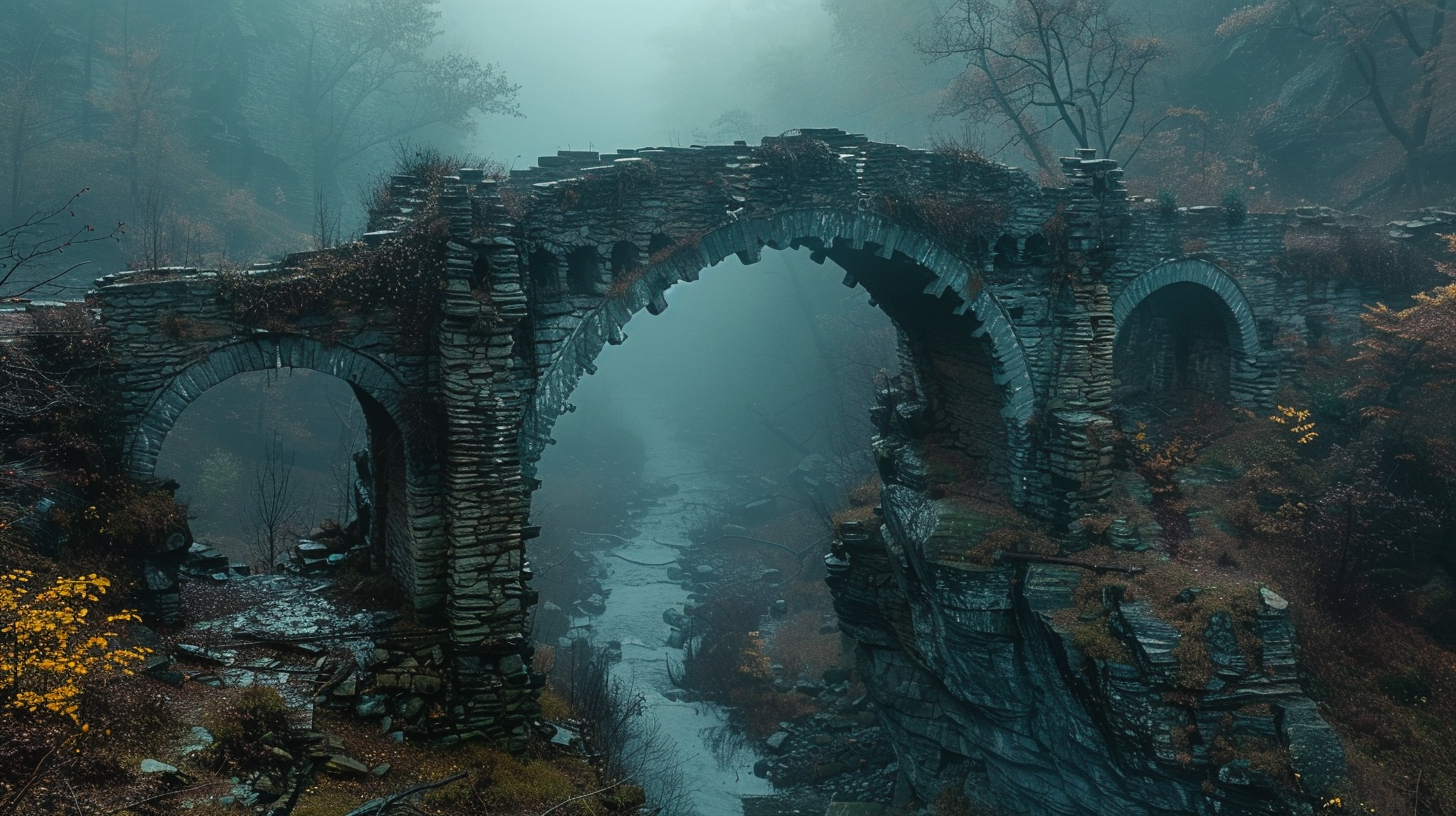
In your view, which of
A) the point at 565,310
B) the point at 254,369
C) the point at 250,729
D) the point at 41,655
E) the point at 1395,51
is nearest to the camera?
the point at 41,655

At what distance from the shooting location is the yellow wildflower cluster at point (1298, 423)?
1728 centimetres

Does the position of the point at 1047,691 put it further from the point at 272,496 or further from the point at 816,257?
the point at 272,496

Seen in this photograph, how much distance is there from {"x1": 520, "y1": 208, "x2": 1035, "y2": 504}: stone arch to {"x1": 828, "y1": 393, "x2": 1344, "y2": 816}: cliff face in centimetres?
214

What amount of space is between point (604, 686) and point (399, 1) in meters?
29.8

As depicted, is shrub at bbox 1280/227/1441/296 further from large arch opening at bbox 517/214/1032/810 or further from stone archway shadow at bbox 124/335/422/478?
stone archway shadow at bbox 124/335/422/478

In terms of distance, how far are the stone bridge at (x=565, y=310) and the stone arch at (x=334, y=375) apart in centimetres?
3

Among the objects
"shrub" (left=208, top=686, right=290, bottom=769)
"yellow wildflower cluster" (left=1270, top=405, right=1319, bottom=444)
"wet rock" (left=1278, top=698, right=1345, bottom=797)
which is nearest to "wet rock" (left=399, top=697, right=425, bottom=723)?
"shrub" (left=208, top=686, right=290, bottom=769)

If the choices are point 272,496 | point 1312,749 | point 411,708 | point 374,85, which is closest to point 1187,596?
point 1312,749

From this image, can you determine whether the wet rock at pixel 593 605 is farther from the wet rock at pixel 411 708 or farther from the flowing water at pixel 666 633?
the wet rock at pixel 411 708

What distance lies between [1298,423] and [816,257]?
34.3ft

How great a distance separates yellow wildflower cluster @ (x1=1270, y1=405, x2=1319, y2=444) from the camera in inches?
680

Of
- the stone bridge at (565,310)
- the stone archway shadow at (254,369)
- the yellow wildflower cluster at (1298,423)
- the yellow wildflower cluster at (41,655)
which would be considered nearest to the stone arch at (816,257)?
the stone bridge at (565,310)

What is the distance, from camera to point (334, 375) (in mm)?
11312

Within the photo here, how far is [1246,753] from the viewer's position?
1160 cm
